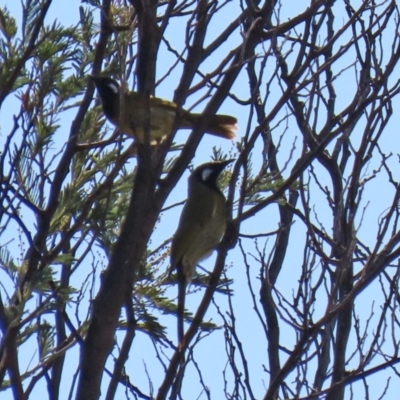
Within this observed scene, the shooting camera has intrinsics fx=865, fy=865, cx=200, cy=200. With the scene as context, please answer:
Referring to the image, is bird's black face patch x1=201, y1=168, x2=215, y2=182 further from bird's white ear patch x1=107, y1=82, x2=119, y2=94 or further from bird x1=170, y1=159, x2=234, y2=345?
bird's white ear patch x1=107, y1=82, x2=119, y2=94

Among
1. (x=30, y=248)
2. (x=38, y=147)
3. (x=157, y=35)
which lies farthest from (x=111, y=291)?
(x=157, y=35)

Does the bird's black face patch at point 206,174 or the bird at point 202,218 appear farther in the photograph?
the bird's black face patch at point 206,174

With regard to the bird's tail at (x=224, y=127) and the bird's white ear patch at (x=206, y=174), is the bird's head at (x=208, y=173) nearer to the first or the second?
the bird's white ear patch at (x=206, y=174)

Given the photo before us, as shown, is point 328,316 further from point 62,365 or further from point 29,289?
point 62,365

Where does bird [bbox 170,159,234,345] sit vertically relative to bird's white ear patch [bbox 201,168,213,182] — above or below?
below

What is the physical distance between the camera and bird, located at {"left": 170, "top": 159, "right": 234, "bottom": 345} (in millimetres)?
4309

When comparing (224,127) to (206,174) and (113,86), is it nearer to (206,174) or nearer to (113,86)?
(206,174)

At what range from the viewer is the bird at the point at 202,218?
4.31 m

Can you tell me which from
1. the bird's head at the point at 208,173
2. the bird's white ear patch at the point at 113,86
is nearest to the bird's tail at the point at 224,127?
the bird's head at the point at 208,173

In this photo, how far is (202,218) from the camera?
4.56 metres

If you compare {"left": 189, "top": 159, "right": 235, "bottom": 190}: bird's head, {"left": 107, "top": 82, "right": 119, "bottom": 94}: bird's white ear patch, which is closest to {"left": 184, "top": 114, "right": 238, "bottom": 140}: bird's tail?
{"left": 189, "top": 159, "right": 235, "bottom": 190}: bird's head

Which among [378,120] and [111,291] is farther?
[378,120]

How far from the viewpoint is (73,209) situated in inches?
92.9

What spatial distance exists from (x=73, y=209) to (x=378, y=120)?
936 mm
